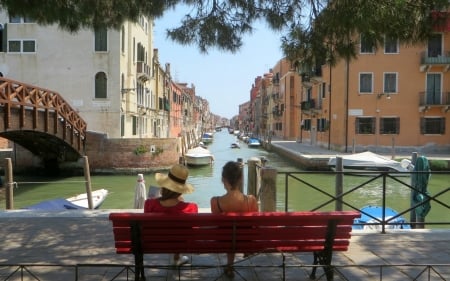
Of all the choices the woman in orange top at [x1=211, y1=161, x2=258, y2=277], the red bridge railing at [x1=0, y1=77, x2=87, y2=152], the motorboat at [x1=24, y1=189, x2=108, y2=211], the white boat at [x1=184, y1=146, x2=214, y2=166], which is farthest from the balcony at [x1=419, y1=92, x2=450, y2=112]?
the woman in orange top at [x1=211, y1=161, x2=258, y2=277]

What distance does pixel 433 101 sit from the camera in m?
31.5

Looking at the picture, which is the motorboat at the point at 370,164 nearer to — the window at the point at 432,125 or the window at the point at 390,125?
the window at the point at 390,125

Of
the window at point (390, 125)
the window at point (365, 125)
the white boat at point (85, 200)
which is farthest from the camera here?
the window at point (365, 125)

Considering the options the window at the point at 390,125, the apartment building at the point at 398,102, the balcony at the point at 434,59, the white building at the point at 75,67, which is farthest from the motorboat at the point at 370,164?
the white building at the point at 75,67

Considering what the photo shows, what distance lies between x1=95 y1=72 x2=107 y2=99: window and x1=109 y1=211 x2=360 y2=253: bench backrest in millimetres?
27629

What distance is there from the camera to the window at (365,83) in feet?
106

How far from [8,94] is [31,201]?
4.12 metres

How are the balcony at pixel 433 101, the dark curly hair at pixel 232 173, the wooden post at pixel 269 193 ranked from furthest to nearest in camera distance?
the balcony at pixel 433 101, the wooden post at pixel 269 193, the dark curly hair at pixel 232 173

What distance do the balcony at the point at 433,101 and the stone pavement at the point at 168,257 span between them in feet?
89.0

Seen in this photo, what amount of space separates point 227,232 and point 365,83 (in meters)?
30.3

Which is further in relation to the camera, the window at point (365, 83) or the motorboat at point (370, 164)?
the window at point (365, 83)

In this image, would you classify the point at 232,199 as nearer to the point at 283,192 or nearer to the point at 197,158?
the point at 283,192

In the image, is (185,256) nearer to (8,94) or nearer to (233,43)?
(233,43)

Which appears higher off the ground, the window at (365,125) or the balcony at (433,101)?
the balcony at (433,101)
